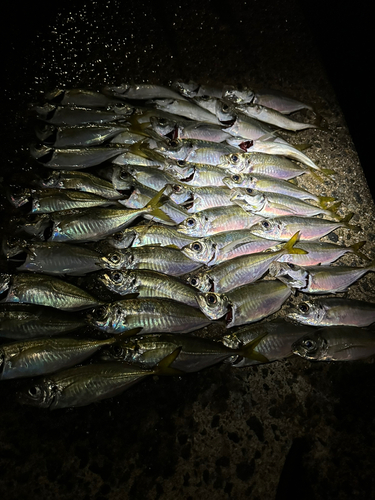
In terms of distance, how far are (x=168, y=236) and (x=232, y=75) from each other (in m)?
2.39

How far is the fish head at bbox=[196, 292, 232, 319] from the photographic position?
6.70 feet

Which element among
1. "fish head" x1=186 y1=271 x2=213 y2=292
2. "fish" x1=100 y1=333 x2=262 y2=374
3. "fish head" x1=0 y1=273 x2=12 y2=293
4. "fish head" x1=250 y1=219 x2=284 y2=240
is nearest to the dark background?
"fish head" x1=250 y1=219 x2=284 y2=240

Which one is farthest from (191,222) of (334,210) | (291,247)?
(334,210)

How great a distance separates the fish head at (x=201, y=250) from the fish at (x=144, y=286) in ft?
0.81

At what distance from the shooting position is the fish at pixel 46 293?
2084 millimetres

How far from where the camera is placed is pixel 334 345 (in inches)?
80.6

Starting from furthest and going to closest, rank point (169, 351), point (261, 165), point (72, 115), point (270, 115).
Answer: point (270, 115) < point (72, 115) < point (261, 165) < point (169, 351)

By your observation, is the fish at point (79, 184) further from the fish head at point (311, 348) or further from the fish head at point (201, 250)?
the fish head at point (311, 348)

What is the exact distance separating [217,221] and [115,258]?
84 centimetres

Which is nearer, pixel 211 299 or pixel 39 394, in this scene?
pixel 39 394

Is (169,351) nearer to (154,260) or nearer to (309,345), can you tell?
(154,260)

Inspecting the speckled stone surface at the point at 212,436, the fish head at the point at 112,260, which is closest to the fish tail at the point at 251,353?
the speckled stone surface at the point at 212,436

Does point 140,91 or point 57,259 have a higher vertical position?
point 140,91

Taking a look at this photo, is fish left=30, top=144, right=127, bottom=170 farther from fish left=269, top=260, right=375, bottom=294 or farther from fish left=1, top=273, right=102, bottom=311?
fish left=269, top=260, right=375, bottom=294
